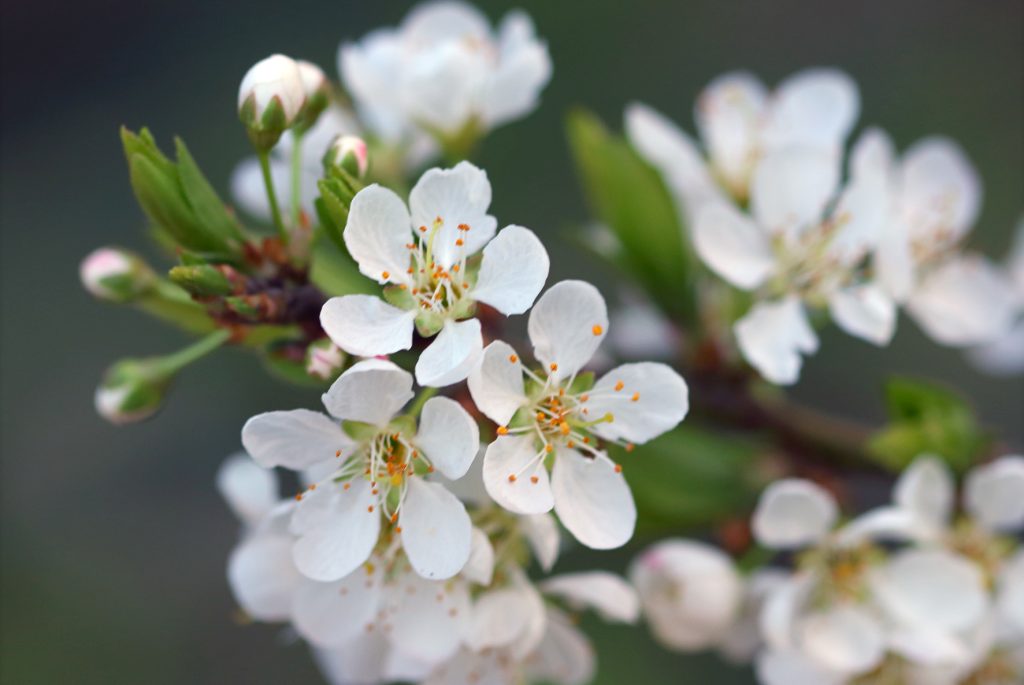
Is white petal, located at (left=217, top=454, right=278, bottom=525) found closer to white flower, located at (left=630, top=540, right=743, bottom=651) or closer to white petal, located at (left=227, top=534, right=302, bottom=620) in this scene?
white petal, located at (left=227, top=534, right=302, bottom=620)

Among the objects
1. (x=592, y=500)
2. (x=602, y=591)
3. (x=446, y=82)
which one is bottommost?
(x=602, y=591)

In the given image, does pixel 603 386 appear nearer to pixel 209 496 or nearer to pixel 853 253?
pixel 853 253

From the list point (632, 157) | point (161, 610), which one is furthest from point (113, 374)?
point (161, 610)

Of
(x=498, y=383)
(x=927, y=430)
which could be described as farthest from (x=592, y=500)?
(x=927, y=430)

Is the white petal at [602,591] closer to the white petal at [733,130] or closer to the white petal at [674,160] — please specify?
the white petal at [674,160]

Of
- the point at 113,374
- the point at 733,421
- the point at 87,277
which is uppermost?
the point at 87,277

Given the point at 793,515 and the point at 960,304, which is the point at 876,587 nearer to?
the point at 793,515
